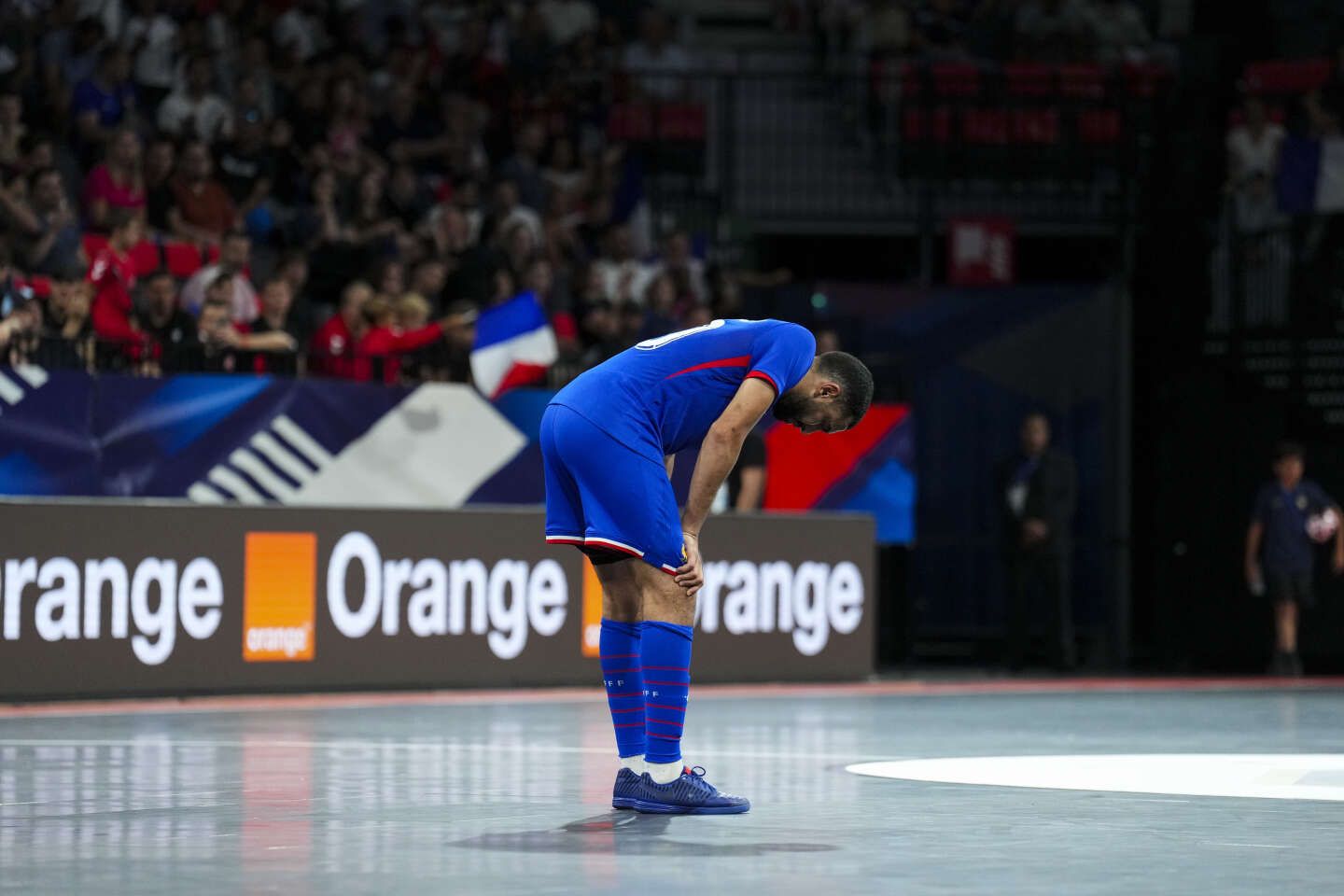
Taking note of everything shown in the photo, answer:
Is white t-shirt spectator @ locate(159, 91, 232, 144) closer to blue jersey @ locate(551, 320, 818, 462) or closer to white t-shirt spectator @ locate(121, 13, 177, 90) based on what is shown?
white t-shirt spectator @ locate(121, 13, 177, 90)

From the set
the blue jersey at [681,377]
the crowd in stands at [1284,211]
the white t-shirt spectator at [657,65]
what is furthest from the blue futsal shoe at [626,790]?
the white t-shirt spectator at [657,65]

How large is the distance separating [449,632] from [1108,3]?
1274cm

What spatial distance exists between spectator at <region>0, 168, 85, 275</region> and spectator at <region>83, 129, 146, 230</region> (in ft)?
3.28

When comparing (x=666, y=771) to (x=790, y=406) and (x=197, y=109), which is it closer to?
(x=790, y=406)

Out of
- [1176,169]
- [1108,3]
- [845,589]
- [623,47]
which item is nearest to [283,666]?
[845,589]

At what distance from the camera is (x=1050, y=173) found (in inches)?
907

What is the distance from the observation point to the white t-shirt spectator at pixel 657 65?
2273 cm

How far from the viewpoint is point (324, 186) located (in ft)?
58.0

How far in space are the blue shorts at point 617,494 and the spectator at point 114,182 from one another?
31.5 ft

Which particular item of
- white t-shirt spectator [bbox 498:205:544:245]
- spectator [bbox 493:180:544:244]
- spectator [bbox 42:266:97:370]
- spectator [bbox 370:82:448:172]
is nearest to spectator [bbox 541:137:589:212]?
white t-shirt spectator [bbox 498:205:544:245]

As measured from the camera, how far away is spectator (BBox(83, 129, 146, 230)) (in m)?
16.6

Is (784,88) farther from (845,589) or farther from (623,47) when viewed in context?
(845,589)

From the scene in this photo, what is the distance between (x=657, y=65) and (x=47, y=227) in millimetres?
8981

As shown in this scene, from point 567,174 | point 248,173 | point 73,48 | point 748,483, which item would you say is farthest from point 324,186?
point 748,483
